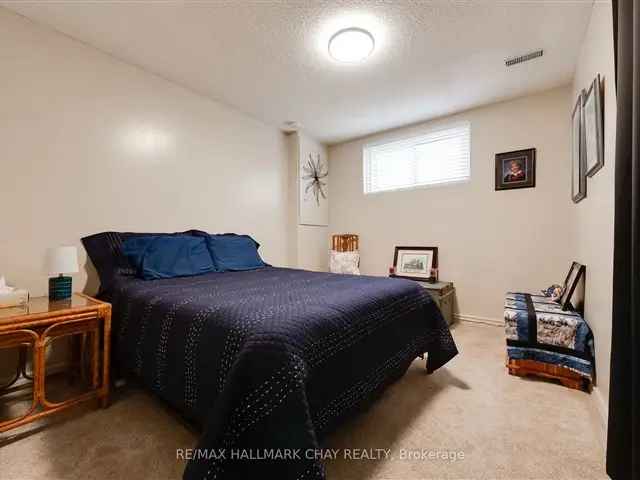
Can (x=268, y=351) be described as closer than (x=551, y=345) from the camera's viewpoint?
Yes

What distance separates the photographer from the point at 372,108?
3.26 m

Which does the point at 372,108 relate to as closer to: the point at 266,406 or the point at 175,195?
the point at 175,195

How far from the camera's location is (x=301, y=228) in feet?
13.0

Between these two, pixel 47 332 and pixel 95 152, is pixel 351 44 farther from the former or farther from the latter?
pixel 47 332

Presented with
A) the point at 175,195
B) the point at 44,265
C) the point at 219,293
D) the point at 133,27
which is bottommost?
the point at 219,293

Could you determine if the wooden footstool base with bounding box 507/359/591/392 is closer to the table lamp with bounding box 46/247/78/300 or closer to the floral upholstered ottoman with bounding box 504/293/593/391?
the floral upholstered ottoman with bounding box 504/293/593/391

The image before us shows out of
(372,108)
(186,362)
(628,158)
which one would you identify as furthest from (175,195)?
(628,158)

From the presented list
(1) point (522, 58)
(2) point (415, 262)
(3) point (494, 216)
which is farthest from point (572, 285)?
(1) point (522, 58)

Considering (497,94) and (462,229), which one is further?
(462,229)

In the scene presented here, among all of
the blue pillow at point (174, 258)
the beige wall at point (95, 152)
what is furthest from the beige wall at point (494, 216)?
the blue pillow at point (174, 258)

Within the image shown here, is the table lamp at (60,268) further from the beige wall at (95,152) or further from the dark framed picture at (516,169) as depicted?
the dark framed picture at (516,169)

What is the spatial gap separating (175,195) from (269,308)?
2071 mm

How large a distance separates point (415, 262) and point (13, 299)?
138 inches

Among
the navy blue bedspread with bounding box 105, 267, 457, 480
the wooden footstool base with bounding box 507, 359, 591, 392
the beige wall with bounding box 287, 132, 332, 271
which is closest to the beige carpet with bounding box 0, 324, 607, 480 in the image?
the wooden footstool base with bounding box 507, 359, 591, 392
